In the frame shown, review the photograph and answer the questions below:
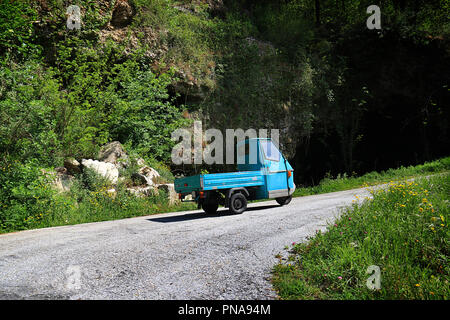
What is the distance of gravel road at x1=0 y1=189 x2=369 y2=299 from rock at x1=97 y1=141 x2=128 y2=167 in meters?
4.57

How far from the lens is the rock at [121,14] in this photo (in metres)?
15.1

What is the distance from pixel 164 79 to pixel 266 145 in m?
7.76

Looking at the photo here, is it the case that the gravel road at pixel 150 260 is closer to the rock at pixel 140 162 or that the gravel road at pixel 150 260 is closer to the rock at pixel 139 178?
the rock at pixel 139 178

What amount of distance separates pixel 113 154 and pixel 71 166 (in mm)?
1775

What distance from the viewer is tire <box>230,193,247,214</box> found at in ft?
28.0

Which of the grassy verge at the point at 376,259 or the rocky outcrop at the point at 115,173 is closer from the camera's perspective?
the grassy verge at the point at 376,259

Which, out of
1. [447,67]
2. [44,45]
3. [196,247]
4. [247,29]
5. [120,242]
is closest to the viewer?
[196,247]

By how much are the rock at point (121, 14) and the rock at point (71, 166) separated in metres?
8.42

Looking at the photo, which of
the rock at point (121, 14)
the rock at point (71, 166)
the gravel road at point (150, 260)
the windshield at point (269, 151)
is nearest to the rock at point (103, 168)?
the rock at point (71, 166)

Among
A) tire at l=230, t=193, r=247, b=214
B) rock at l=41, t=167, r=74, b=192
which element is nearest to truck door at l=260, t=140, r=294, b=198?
tire at l=230, t=193, r=247, b=214

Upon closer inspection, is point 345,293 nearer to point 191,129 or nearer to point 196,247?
point 196,247

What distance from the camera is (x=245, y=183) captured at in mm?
8852
